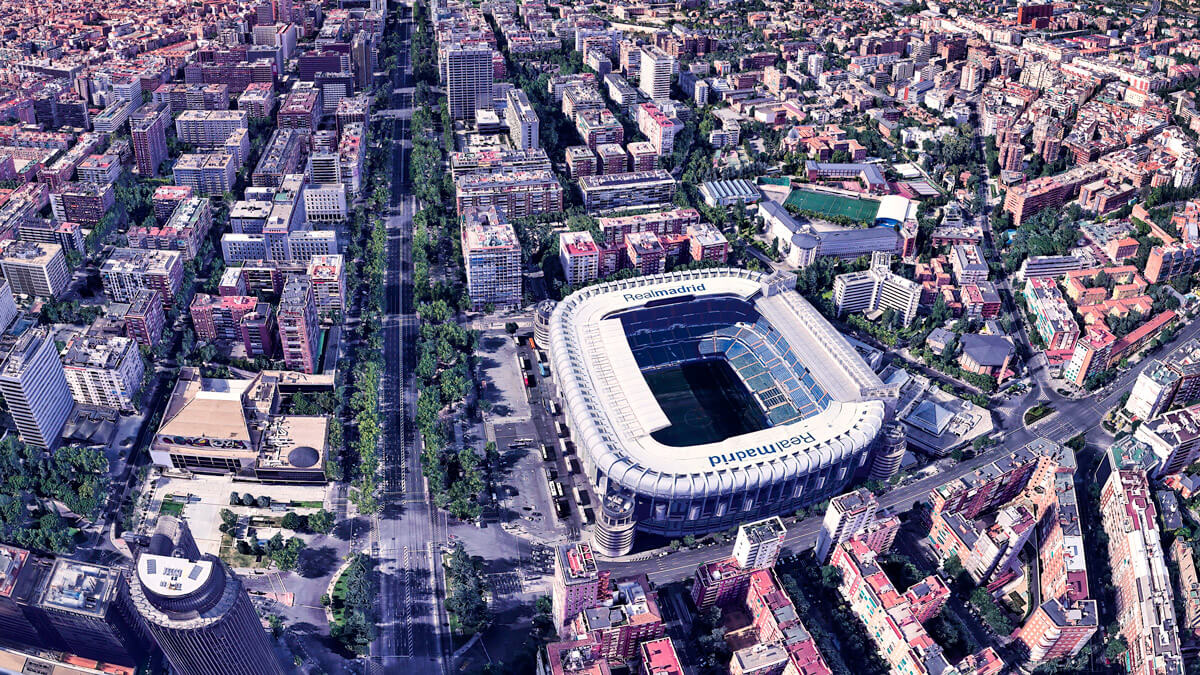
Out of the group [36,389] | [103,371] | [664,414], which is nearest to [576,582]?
[664,414]

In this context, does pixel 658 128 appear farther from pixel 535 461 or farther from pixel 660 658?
pixel 660 658

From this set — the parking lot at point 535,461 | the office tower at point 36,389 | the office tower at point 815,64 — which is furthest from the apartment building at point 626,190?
the office tower at point 36,389

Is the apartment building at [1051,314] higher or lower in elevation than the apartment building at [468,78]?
lower

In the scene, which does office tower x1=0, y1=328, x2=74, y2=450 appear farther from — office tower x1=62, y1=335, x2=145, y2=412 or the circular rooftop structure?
the circular rooftop structure

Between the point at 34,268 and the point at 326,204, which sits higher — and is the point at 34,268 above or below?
below

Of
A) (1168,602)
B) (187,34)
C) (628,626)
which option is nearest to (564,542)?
(628,626)

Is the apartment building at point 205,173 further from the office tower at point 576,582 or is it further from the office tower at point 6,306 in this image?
the office tower at point 576,582
